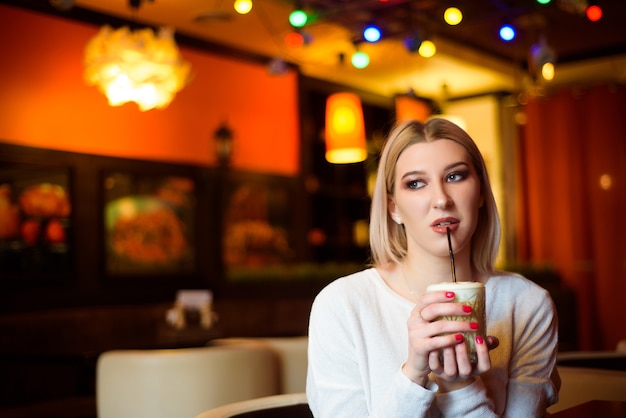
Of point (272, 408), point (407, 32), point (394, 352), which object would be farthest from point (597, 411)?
point (407, 32)

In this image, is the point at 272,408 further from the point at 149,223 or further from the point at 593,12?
the point at 149,223

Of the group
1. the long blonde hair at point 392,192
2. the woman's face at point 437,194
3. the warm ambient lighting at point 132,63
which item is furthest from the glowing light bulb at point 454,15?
the woman's face at point 437,194

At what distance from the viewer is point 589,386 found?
2.70 m

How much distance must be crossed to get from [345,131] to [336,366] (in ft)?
14.7

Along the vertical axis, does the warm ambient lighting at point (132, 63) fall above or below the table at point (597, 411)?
above

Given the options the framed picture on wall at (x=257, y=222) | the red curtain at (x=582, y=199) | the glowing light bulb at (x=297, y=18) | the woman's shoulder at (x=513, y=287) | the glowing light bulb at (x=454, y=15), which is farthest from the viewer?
the red curtain at (x=582, y=199)

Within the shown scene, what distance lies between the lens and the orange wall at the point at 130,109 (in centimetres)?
613

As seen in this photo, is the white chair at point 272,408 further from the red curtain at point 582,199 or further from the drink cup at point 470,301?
the red curtain at point 582,199

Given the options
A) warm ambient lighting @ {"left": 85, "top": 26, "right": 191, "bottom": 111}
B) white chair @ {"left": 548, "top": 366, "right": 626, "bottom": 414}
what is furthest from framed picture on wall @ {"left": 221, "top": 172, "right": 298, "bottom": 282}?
white chair @ {"left": 548, "top": 366, "right": 626, "bottom": 414}

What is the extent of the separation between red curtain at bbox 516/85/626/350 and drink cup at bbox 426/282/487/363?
831cm

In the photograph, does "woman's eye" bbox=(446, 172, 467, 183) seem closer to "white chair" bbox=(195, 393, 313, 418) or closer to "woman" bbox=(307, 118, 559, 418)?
"woman" bbox=(307, 118, 559, 418)

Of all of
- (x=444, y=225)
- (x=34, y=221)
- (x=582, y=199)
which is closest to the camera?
(x=444, y=225)

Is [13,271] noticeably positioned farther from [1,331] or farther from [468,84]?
[468,84]

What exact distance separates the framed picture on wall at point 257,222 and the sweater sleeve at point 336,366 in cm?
567
